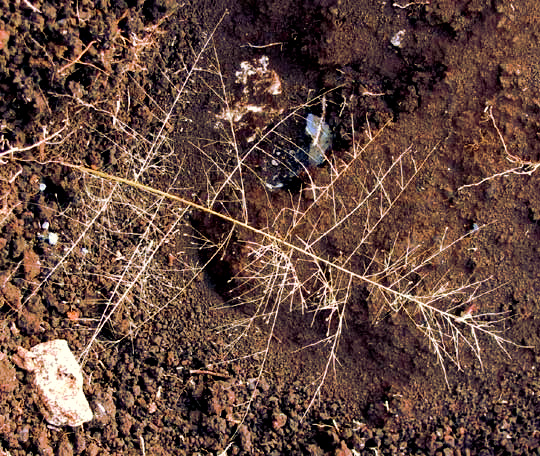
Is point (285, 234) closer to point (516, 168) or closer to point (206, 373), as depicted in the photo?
point (206, 373)

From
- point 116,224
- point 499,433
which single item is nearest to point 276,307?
point 116,224

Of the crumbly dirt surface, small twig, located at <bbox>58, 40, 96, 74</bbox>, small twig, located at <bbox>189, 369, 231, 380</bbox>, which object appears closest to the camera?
small twig, located at <bbox>58, 40, 96, 74</bbox>

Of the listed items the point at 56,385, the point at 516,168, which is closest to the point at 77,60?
the point at 56,385

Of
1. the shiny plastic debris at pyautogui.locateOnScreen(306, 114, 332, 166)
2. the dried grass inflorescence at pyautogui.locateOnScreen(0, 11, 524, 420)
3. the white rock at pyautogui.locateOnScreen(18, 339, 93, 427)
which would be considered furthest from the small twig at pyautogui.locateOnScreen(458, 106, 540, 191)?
the white rock at pyautogui.locateOnScreen(18, 339, 93, 427)

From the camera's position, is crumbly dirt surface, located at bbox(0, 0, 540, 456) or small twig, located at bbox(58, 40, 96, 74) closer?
small twig, located at bbox(58, 40, 96, 74)

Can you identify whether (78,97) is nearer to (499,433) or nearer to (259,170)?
(259,170)

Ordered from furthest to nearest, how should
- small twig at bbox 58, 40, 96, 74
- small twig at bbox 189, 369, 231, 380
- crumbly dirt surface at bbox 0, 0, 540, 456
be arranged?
small twig at bbox 189, 369, 231, 380 → crumbly dirt surface at bbox 0, 0, 540, 456 → small twig at bbox 58, 40, 96, 74

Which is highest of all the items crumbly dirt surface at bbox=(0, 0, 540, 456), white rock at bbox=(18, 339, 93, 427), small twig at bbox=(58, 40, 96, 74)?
small twig at bbox=(58, 40, 96, 74)

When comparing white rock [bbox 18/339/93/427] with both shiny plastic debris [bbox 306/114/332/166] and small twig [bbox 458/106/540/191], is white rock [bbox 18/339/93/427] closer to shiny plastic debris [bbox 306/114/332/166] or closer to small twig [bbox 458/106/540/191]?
shiny plastic debris [bbox 306/114/332/166]
